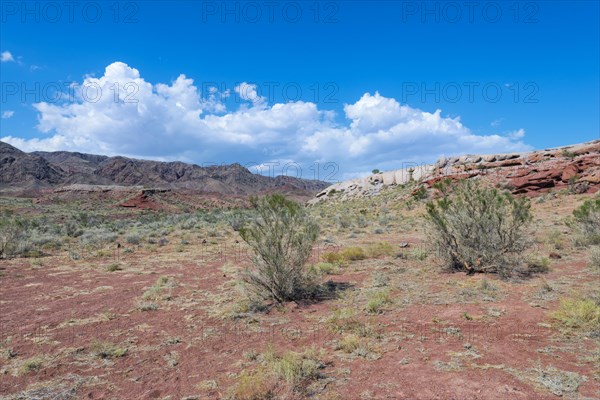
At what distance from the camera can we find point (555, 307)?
6.33 m

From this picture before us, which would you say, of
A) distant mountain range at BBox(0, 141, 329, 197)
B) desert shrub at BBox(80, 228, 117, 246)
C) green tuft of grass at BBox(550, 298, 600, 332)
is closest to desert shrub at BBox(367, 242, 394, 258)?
green tuft of grass at BBox(550, 298, 600, 332)

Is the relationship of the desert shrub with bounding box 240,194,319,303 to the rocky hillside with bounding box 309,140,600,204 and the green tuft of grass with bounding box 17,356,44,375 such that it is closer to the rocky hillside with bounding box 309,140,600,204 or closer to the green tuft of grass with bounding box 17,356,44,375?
the green tuft of grass with bounding box 17,356,44,375

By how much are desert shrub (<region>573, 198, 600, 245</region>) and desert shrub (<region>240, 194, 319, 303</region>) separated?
8.47 metres

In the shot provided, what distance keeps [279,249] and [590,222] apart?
9.88 metres

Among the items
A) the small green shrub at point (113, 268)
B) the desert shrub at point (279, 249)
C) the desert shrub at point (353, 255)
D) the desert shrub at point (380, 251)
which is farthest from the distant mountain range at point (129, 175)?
the desert shrub at point (279, 249)

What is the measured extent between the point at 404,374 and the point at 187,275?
27.4 feet

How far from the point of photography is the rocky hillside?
2672cm

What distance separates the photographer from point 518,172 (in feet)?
102

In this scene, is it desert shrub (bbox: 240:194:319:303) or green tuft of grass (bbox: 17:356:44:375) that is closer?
green tuft of grass (bbox: 17:356:44:375)

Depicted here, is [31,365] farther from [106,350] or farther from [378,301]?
[378,301]

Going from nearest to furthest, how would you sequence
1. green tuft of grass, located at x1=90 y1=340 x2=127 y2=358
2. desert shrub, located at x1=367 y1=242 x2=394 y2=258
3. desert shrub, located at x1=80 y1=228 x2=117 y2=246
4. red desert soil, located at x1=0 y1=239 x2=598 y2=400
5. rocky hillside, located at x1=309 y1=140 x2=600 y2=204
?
red desert soil, located at x1=0 y1=239 x2=598 y2=400 < green tuft of grass, located at x1=90 y1=340 x2=127 y2=358 < desert shrub, located at x1=367 y1=242 x2=394 y2=258 < desert shrub, located at x1=80 y1=228 x2=117 y2=246 < rocky hillside, located at x1=309 y1=140 x2=600 y2=204

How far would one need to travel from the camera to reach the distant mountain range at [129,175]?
9988cm

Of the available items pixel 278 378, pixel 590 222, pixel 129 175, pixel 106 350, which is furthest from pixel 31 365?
pixel 129 175

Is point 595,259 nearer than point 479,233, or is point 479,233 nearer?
point 595,259
